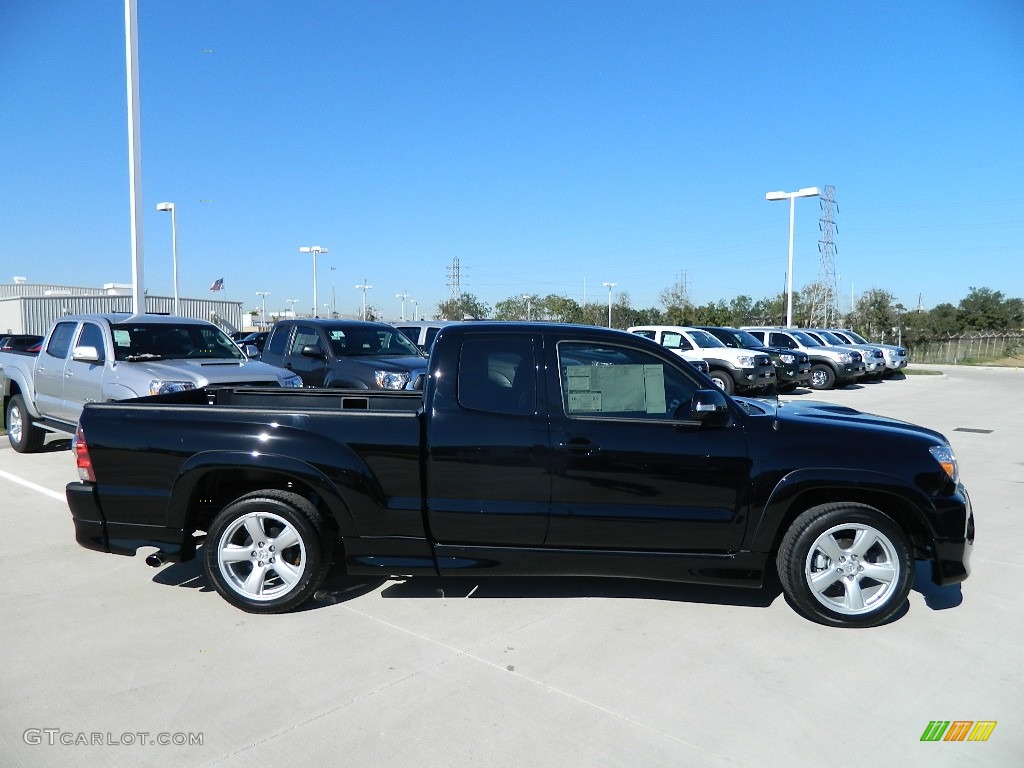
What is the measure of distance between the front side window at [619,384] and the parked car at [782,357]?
49.5 ft

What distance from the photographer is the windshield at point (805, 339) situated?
22962mm

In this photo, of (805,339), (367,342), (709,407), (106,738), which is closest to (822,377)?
(805,339)

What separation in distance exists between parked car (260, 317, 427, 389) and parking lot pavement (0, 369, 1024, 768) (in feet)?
16.8

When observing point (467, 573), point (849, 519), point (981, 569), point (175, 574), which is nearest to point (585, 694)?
point (467, 573)

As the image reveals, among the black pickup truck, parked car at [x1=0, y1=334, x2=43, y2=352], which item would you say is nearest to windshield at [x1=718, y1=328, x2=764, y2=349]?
the black pickup truck

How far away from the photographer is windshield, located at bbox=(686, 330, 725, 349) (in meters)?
18.7

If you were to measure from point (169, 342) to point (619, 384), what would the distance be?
6.52 metres

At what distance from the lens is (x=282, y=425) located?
4461 millimetres

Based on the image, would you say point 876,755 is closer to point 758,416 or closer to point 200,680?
point 758,416

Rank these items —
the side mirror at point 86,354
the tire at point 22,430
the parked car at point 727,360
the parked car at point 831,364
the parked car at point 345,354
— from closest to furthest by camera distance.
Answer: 1. the side mirror at point 86,354
2. the tire at point 22,430
3. the parked car at point 345,354
4. the parked car at point 727,360
5. the parked car at point 831,364

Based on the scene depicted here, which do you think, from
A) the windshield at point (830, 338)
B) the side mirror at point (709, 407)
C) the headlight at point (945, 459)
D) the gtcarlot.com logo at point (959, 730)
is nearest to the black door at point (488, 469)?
the side mirror at point (709, 407)

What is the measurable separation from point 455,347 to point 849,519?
247 centimetres

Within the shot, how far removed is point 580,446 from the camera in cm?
433

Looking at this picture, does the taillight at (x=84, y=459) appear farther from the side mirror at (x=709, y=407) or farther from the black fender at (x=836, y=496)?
the black fender at (x=836, y=496)
